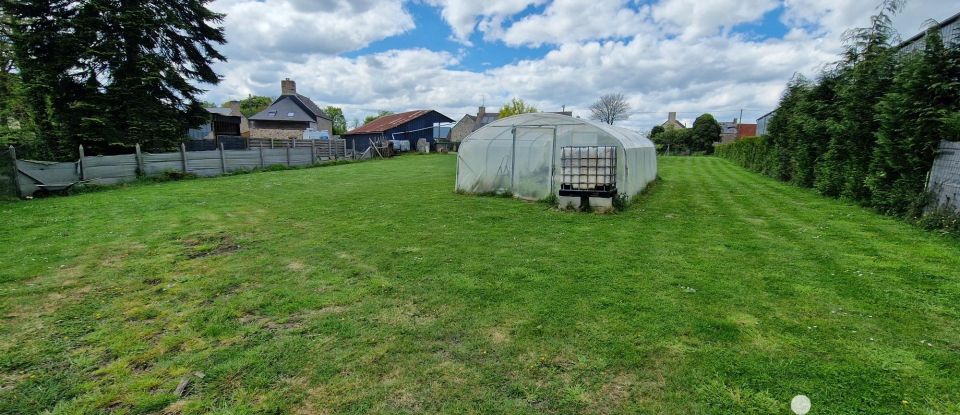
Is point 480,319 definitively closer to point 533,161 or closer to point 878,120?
point 533,161

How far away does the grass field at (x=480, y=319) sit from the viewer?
104 inches

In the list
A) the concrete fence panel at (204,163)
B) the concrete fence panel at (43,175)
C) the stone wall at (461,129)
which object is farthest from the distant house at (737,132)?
the concrete fence panel at (43,175)

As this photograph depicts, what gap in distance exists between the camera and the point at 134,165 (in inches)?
592

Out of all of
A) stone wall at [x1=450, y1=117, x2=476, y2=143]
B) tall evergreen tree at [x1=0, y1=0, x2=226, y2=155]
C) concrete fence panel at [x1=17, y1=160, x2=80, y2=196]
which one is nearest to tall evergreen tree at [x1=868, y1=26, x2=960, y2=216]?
concrete fence panel at [x1=17, y1=160, x2=80, y2=196]

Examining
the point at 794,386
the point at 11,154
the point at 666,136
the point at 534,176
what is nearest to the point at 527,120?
the point at 534,176

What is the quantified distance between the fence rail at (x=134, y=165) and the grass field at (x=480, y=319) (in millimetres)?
5625

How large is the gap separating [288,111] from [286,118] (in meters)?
1.30

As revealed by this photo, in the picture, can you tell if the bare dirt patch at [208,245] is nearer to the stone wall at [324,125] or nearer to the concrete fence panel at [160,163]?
the concrete fence panel at [160,163]

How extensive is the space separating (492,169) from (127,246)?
7.84 m

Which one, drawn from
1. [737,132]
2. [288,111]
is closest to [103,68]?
[288,111]

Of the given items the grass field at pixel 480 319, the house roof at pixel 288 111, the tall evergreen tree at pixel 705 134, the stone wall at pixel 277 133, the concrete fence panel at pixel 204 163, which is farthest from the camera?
the tall evergreen tree at pixel 705 134

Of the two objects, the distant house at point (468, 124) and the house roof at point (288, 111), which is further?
the distant house at point (468, 124)

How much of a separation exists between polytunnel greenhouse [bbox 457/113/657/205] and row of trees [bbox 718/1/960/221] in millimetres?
4680

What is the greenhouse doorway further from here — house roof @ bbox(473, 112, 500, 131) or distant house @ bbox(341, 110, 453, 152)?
house roof @ bbox(473, 112, 500, 131)
